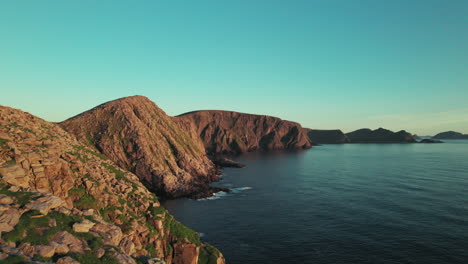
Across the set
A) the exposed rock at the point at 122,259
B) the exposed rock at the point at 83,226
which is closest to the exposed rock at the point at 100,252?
the exposed rock at the point at 122,259

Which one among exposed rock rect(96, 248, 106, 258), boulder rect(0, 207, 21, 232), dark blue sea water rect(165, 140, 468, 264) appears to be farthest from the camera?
dark blue sea water rect(165, 140, 468, 264)

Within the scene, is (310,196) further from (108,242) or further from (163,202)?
(108,242)

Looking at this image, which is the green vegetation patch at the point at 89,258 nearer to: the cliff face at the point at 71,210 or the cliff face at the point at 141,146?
the cliff face at the point at 71,210

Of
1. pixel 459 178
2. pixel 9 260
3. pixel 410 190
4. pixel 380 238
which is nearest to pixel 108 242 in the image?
pixel 9 260

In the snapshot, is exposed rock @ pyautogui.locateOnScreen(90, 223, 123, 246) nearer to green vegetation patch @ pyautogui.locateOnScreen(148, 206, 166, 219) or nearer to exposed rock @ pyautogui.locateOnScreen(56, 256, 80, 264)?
exposed rock @ pyautogui.locateOnScreen(56, 256, 80, 264)

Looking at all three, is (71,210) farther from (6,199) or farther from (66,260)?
(66,260)

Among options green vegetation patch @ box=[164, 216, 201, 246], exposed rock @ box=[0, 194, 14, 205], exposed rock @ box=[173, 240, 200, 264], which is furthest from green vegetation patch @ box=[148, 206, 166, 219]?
exposed rock @ box=[0, 194, 14, 205]
